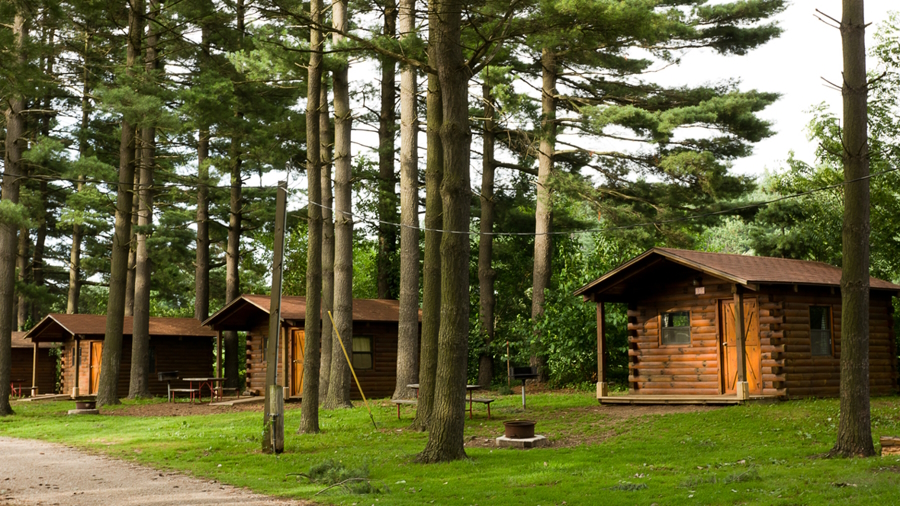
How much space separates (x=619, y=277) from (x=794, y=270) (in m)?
3.87

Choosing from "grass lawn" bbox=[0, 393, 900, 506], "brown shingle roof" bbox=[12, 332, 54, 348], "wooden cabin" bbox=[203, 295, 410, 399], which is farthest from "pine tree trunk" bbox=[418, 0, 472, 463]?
"brown shingle roof" bbox=[12, 332, 54, 348]

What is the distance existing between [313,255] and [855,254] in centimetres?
891

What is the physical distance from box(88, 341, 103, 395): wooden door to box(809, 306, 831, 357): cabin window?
2575 centimetres

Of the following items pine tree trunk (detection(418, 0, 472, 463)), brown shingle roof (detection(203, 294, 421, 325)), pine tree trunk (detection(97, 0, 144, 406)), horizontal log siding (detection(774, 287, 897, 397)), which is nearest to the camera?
pine tree trunk (detection(418, 0, 472, 463))

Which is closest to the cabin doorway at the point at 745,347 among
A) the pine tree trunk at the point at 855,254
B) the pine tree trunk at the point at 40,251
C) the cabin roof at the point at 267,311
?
the pine tree trunk at the point at 855,254

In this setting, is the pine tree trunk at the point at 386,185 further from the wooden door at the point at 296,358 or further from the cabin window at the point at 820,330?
the cabin window at the point at 820,330

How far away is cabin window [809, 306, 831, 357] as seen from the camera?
1849 cm

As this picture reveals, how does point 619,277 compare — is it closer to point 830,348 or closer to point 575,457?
point 830,348

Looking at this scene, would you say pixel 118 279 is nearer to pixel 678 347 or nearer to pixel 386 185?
pixel 386 185

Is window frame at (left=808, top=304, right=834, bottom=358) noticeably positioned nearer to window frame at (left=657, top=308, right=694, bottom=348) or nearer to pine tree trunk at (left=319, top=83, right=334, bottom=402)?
window frame at (left=657, top=308, right=694, bottom=348)

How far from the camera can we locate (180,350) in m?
34.0

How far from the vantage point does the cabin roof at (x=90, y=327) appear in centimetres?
3184

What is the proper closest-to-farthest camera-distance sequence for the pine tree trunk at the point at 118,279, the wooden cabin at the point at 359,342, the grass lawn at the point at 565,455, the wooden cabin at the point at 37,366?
1. the grass lawn at the point at 565,455
2. the pine tree trunk at the point at 118,279
3. the wooden cabin at the point at 359,342
4. the wooden cabin at the point at 37,366

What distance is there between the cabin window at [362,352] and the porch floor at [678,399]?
930cm
